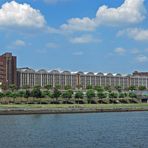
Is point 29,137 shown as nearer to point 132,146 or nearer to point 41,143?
point 41,143

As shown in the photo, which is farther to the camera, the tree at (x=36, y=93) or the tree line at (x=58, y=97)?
the tree at (x=36, y=93)

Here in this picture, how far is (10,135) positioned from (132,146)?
18.0 metres

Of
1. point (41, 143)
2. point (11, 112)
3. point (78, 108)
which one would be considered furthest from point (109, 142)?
point (78, 108)

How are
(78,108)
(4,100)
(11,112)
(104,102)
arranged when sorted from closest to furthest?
(11,112)
(78,108)
(4,100)
(104,102)

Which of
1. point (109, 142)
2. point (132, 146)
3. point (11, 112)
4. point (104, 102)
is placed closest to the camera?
point (132, 146)

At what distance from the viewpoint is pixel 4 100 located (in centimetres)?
15700

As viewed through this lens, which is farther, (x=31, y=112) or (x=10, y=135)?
(x=31, y=112)

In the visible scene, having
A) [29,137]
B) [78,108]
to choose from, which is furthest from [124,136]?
[78,108]

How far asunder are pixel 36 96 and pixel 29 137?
351 ft

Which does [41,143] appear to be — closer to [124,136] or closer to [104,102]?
[124,136]

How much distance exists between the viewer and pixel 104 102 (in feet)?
593

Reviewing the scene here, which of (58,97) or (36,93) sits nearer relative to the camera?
(36,93)

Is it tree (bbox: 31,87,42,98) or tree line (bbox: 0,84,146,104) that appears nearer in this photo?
tree line (bbox: 0,84,146,104)

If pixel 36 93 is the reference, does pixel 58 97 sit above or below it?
below
